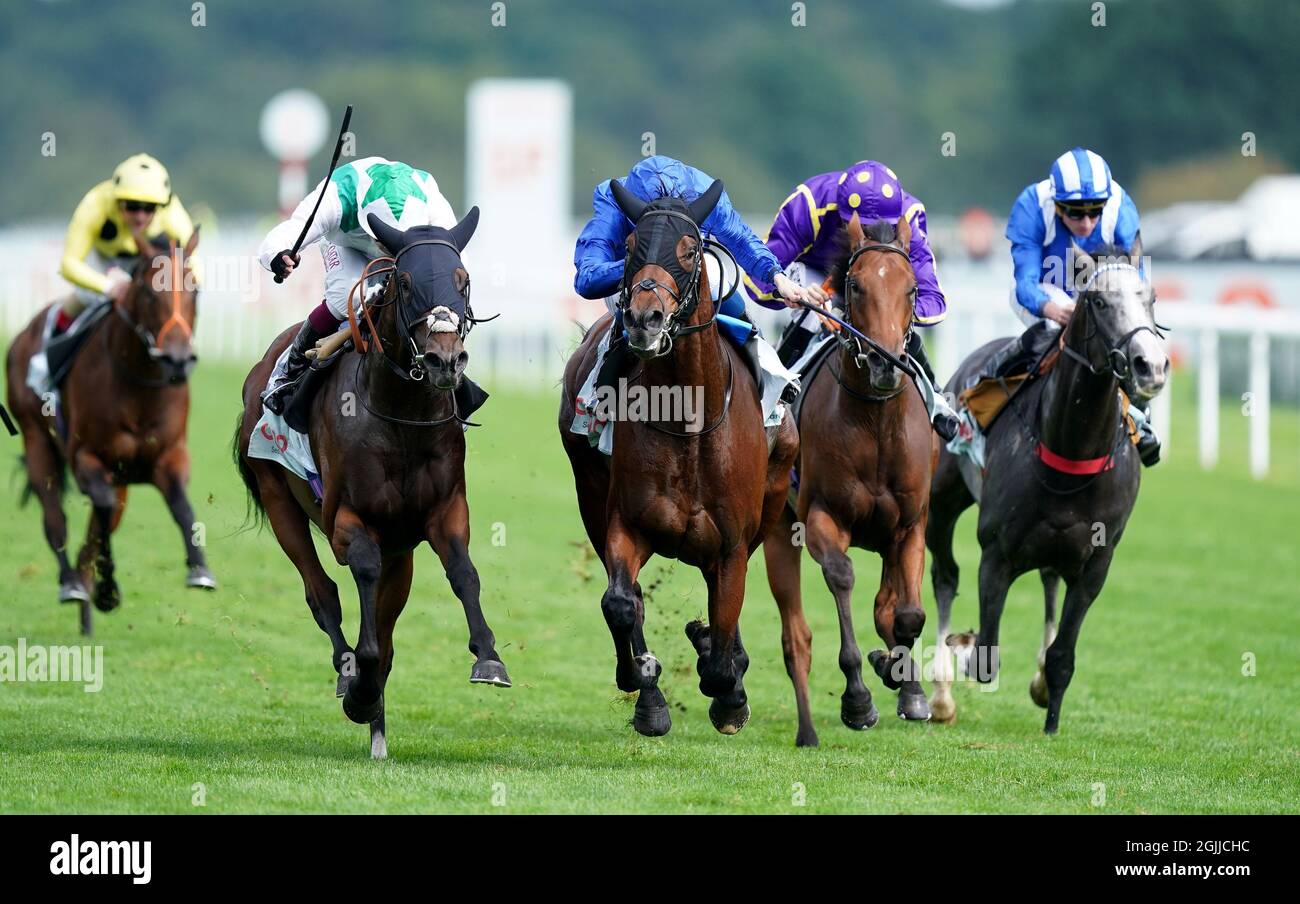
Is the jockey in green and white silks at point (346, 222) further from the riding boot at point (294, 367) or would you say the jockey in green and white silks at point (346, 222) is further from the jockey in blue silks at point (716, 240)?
the jockey in blue silks at point (716, 240)

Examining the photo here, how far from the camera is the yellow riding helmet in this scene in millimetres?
10312

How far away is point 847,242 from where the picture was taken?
7801 millimetres

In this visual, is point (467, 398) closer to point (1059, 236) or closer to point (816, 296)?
point (816, 296)

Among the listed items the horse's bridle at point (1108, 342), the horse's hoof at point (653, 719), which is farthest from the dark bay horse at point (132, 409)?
the horse's bridle at point (1108, 342)

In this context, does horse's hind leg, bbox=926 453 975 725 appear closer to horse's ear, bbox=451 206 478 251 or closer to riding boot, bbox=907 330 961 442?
riding boot, bbox=907 330 961 442

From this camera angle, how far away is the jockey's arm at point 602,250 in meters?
6.64

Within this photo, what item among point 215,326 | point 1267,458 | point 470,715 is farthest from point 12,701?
point 215,326

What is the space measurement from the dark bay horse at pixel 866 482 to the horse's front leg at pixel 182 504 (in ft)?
10.3

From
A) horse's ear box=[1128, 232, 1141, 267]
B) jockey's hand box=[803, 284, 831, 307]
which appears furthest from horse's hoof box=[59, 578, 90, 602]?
horse's ear box=[1128, 232, 1141, 267]

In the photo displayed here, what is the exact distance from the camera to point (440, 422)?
6789mm

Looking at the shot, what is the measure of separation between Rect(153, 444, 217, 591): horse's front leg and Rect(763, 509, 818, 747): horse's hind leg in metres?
3.05

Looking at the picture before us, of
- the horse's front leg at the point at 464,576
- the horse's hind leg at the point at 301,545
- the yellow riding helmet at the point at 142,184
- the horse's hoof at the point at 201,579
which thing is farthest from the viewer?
the yellow riding helmet at the point at 142,184
